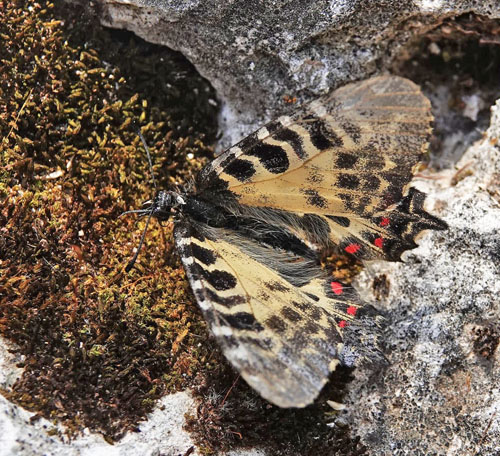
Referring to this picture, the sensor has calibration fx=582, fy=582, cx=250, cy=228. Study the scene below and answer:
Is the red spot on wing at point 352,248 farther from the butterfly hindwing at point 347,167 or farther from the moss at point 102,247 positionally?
the moss at point 102,247

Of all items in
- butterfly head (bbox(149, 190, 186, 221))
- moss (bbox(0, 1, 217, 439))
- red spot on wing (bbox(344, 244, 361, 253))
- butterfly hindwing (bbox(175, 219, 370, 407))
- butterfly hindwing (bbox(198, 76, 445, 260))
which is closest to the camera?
butterfly hindwing (bbox(175, 219, 370, 407))

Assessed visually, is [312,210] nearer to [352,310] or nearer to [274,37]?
[352,310]

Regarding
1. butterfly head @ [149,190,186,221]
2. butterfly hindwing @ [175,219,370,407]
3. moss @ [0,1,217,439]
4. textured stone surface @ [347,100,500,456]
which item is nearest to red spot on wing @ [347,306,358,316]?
butterfly hindwing @ [175,219,370,407]

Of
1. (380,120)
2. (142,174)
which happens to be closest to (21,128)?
(142,174)

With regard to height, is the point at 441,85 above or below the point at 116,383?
above

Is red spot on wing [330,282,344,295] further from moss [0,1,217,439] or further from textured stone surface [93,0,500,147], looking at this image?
textured stone surface [93,0,500,147]

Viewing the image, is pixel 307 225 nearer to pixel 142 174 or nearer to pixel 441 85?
pixel 142 174
